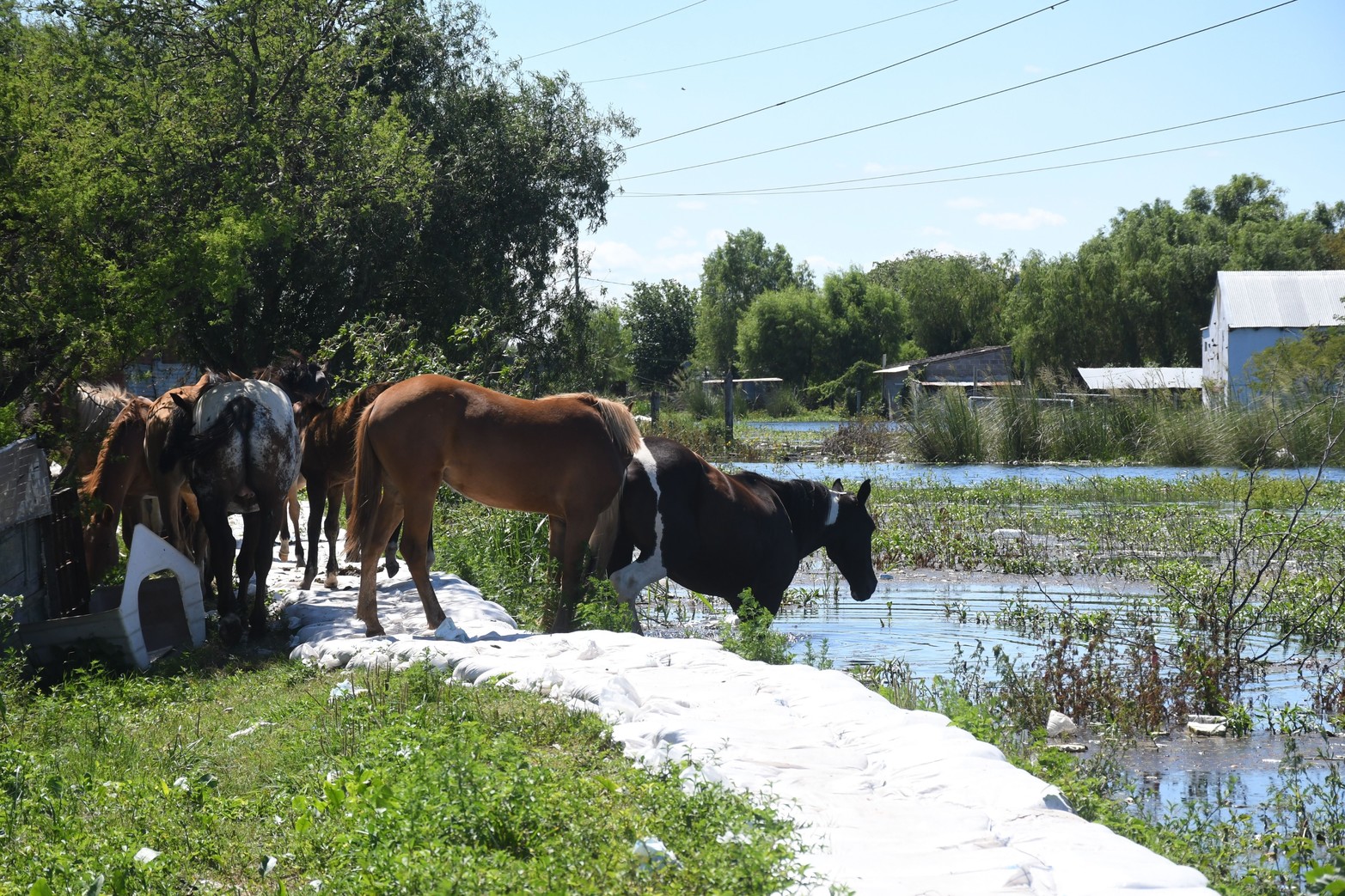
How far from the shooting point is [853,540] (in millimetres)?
11875

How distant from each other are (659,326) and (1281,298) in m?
42.8

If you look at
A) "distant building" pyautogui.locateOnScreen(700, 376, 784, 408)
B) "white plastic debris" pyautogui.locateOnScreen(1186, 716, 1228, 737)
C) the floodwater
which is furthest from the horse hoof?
"distant building" pyautogui.locateOnScreen(700, 376, 784, 408)

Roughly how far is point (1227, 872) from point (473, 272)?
22345 mm

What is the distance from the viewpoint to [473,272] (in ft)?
85.2

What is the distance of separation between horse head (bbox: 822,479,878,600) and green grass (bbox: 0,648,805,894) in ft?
19.9

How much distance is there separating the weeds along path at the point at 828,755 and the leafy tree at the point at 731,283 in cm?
7953

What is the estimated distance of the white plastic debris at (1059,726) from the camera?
7.86m

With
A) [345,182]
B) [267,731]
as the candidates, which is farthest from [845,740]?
[345,182]

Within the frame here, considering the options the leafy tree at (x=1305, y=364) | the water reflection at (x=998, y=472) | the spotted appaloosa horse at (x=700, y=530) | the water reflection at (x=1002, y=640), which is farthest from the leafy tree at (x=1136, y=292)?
the spotted appaloosa horse at (x=700, y=530)

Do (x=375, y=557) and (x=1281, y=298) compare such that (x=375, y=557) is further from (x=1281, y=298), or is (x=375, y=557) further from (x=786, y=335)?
(x=786, y=335)

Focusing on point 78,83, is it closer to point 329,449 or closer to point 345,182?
point 329,449

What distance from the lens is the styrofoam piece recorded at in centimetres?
759

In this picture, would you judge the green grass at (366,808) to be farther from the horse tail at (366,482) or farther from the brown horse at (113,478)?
the brown horse at (113,478)

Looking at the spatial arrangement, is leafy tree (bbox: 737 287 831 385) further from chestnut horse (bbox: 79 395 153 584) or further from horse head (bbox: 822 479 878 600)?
chestnut horse (bbox: 79 395 153 584)
